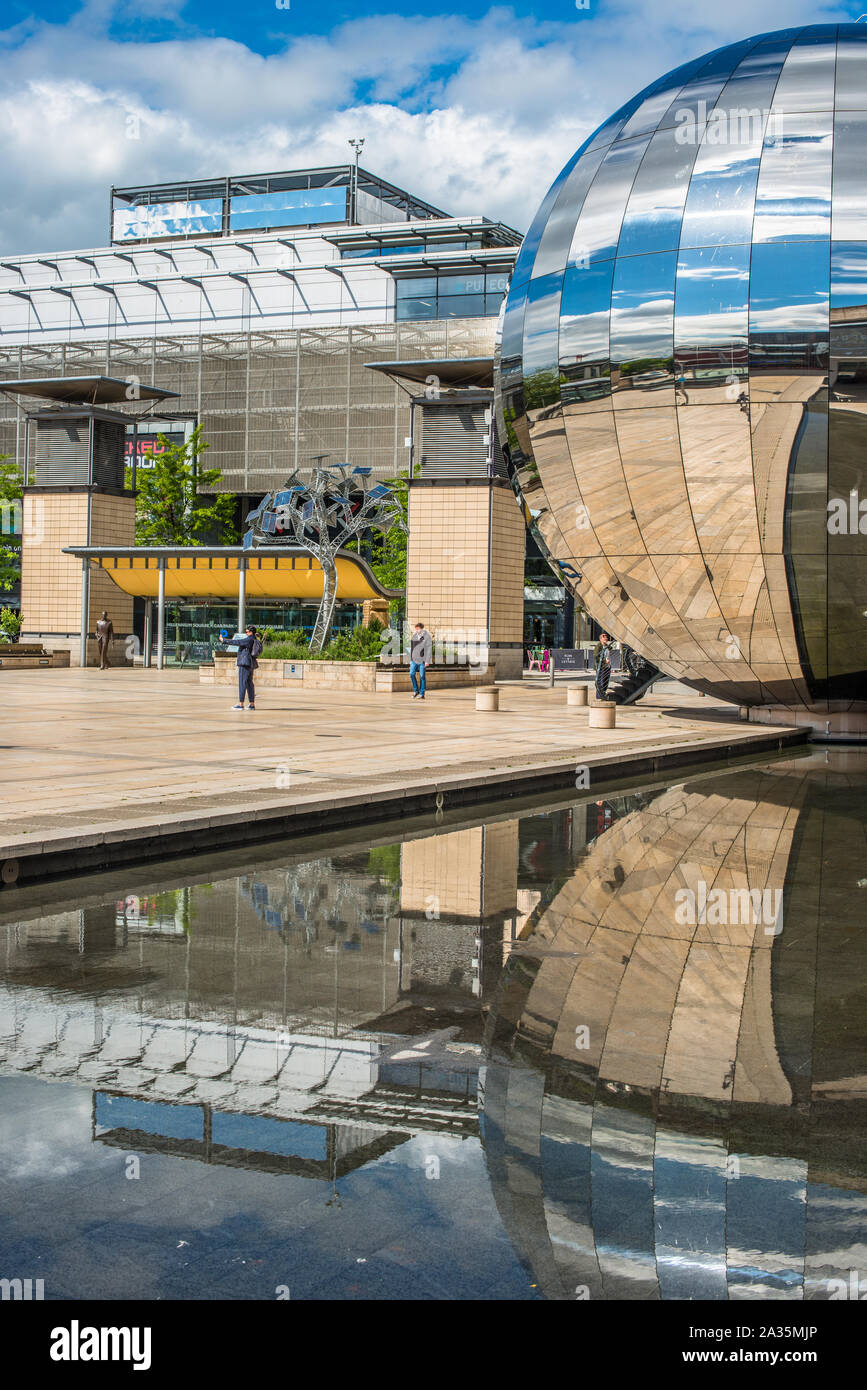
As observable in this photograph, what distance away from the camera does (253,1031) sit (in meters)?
6.04

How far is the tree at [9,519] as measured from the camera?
200 feet

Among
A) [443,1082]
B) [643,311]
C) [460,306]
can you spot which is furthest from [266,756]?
[460,306]

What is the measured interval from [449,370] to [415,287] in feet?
101

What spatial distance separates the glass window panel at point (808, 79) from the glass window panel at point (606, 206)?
2.01 meters

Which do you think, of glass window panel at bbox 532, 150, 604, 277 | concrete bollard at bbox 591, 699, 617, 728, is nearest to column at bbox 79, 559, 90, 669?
concrete bollard at bbox 591, 699, 617, 728

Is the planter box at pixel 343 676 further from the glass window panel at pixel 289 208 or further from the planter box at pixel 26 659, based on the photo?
the glass window panel at pixel 289 208

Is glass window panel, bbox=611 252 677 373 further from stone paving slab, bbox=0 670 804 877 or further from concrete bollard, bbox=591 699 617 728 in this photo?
concrete bollard, bbox=591 699 617 728

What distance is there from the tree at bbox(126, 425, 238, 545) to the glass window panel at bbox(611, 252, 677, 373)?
4981 centimetres

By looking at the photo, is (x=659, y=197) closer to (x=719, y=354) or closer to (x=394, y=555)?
(x=719, y=354)

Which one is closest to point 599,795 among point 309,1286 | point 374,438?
point 309,1286

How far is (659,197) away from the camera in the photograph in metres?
18.3

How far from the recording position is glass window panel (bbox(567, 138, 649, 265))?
18812mm
